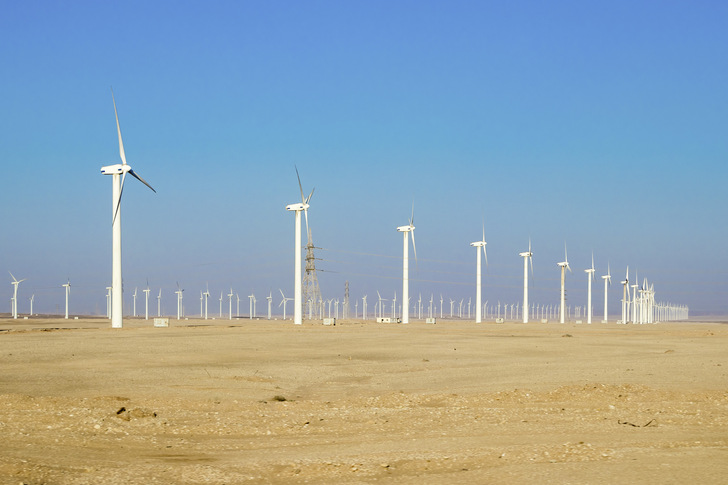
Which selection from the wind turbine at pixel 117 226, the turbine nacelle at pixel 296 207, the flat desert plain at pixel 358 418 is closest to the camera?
the flat desert plain at pixel 358 418

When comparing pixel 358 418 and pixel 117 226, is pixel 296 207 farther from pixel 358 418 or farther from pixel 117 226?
pixel 358 418

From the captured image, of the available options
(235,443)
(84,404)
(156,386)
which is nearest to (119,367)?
(156,386)

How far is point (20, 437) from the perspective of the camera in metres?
17.0

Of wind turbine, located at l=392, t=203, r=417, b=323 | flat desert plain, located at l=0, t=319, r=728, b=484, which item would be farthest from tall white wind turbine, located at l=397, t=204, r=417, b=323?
flat desert plain, located at l=0, t=319, r=728, b=484

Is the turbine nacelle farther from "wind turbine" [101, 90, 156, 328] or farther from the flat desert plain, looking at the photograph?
the flat desert plain

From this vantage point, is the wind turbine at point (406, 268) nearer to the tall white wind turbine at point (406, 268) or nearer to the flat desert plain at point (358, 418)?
the tall white wind turbine at point (406, 268)

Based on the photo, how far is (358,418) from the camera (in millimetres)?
20625

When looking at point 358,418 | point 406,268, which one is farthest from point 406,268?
point 358,418

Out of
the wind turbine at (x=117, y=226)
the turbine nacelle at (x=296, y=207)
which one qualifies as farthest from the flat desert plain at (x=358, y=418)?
the turbine nacelle at (x=296, y=207)

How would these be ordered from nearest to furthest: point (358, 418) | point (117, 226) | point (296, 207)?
point (358, 418), point (117, 226), point (296, 207)

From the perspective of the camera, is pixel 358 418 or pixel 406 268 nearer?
pixel 358 418

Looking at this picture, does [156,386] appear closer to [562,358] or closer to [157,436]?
[157,436]

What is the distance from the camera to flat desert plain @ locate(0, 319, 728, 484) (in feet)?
45.4

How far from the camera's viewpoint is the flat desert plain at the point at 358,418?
13852 mm
